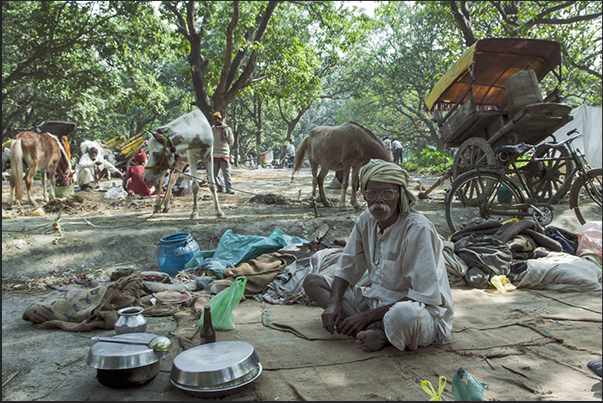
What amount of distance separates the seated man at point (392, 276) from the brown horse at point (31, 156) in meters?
8.65

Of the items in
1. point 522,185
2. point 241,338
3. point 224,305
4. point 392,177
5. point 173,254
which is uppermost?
point 392,177

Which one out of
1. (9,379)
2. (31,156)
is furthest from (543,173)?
(31,156)

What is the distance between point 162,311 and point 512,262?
156 inches

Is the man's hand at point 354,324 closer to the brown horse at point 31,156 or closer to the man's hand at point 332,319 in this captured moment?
the man's hand at point 332,319

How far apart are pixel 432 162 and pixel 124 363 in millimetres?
16811

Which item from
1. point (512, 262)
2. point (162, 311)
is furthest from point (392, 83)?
point (162, 311)

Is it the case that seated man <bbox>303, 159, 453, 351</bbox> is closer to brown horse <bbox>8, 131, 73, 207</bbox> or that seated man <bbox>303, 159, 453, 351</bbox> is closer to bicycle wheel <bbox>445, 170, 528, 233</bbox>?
bicycle wheel <bbox>445, 170, 528, 233</bbox>

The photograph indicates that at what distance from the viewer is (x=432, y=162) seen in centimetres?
1731

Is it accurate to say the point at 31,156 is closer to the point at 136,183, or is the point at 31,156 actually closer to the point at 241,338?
the point at 136,183

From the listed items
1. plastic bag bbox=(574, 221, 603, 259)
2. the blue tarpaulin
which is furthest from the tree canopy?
the blue tarpaulin

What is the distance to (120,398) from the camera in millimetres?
2154

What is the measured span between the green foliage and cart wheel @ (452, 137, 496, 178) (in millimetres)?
8047

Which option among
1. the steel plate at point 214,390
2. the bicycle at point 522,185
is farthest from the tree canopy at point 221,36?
the steel plate at point 214,390

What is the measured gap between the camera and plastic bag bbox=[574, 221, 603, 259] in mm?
4926
